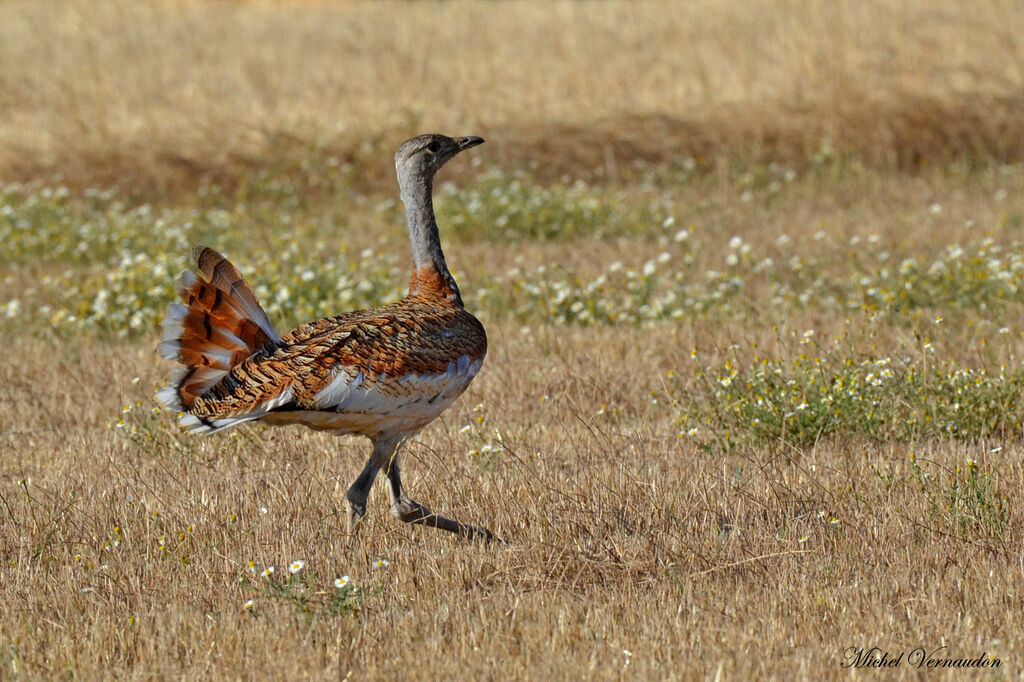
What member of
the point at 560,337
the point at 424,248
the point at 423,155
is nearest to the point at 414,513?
the point at 424,248

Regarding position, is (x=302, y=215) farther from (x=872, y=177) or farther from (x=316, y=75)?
(x=872, y=177)

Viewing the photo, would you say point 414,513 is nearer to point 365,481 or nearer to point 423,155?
point 365,481

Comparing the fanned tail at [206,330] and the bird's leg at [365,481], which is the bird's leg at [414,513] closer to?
the bird's leg at [365,481]

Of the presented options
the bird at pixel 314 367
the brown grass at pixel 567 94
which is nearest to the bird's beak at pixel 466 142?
the bird at pixel 314 367

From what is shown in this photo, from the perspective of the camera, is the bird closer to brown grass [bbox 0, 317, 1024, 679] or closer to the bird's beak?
brown grass [bbox 0, 317, 1024, 679]

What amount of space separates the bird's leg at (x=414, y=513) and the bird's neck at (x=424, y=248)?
0.75 m

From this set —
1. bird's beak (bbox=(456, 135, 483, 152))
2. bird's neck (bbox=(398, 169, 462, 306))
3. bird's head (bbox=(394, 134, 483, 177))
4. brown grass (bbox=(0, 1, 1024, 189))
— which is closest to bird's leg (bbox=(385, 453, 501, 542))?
bird's neck (bbox=(398, 169, 462, 306))

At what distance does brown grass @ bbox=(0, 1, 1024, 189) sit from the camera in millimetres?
13797

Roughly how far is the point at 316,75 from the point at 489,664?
12.9 meters

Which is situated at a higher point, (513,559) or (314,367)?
(314,367)

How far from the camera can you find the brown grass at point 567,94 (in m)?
13.8

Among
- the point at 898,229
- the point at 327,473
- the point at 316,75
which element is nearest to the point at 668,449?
the point at 327,473

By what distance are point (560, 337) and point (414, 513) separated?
3168 millimetres

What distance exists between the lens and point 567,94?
48.9ft
